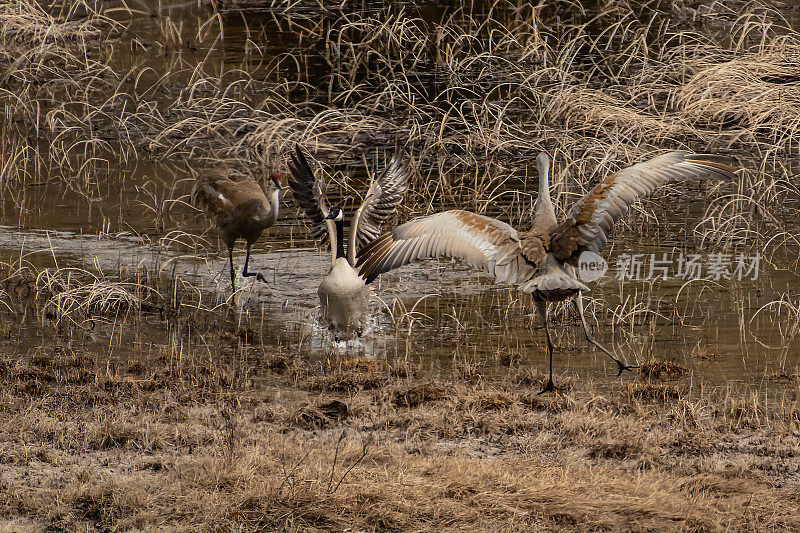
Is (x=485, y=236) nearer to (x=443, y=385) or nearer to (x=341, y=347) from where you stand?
(x=443, y=385)

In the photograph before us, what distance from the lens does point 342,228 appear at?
783 centimetres

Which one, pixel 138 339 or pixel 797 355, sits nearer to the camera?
pixel 797 355

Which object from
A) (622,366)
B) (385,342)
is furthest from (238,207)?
(622,366)

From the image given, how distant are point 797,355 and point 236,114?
7673 millimetres

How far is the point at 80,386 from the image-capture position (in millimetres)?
6297

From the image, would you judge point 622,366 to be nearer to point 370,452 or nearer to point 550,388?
point 550,388

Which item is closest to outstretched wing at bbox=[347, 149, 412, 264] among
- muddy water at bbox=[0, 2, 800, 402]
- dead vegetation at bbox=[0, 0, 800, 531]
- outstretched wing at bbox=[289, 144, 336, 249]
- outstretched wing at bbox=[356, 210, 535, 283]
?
outstretched wing at bbox=[289, 144, 336, 249]

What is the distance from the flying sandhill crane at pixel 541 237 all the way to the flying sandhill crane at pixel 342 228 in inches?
31.7

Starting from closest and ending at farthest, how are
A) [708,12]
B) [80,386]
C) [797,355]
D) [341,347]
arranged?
[80,386] < [797,355] < [341,347] < [708,12]

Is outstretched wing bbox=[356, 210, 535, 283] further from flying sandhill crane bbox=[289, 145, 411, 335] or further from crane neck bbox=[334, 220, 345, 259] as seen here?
crane neck bbox=[334, 220, 345, 259]

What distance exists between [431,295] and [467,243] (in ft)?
5.50

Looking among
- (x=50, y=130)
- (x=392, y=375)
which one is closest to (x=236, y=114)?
(x=50, y=130)

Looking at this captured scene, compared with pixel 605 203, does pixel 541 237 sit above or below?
below
